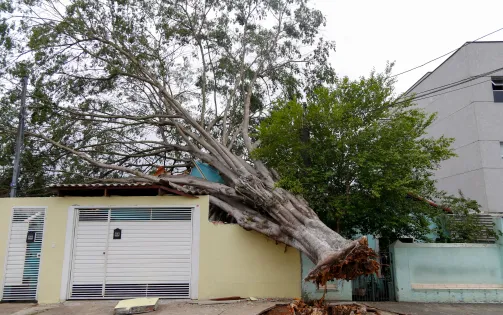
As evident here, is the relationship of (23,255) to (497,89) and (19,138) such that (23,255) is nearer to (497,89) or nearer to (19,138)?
(19,138)

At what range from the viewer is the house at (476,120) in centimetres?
1338

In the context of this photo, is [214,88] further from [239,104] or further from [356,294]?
[356,294]

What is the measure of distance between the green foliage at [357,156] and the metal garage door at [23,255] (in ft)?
20.3

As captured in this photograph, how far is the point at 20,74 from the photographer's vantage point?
1148 cm

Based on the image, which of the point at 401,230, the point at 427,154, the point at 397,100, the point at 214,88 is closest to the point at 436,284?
the point at 401,230

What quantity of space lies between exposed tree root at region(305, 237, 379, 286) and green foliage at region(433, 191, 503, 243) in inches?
204

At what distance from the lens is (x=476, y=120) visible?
13789 mm

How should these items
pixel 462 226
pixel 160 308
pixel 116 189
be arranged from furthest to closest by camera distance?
pixel 462 226 → pixel 116 189 → pixel 160 308

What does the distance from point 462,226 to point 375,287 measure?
3.14m

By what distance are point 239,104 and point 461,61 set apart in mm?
9087

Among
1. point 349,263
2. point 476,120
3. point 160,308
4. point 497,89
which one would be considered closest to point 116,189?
point 160,308

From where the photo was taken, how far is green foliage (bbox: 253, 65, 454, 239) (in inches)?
342

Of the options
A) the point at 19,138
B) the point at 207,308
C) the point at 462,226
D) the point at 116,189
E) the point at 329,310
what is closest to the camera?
the point at 329,310

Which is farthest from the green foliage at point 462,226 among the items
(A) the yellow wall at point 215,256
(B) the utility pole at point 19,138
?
(B) the utility pole at point 19,138
